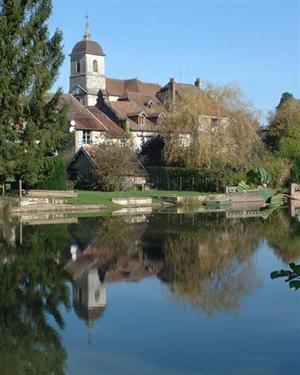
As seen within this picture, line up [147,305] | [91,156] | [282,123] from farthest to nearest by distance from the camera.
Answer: [282,123], [91,156], [147,305]

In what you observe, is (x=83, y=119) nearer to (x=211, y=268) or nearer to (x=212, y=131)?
(x=212, y=131)

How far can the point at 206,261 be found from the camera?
17.7 m

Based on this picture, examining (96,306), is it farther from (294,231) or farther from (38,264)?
(294,231)

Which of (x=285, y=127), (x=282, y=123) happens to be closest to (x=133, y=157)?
(x=285, y=127)

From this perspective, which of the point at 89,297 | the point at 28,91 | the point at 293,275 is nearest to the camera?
the point at 293,275

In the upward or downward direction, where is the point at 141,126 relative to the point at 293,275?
upward

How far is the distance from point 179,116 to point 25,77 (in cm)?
1898

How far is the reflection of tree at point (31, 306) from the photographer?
27.8ft

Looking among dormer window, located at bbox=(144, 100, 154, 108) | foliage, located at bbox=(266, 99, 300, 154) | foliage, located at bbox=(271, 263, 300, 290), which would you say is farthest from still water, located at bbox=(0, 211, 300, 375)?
dormer window, located at bbox=(144, 100, 154, 108)

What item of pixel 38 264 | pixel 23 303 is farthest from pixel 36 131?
pixel 23 303

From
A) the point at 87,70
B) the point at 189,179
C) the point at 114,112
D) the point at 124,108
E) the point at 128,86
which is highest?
the point at 87,70

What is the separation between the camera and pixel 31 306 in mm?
11781

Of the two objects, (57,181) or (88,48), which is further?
(88,48)

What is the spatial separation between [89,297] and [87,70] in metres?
84.3
